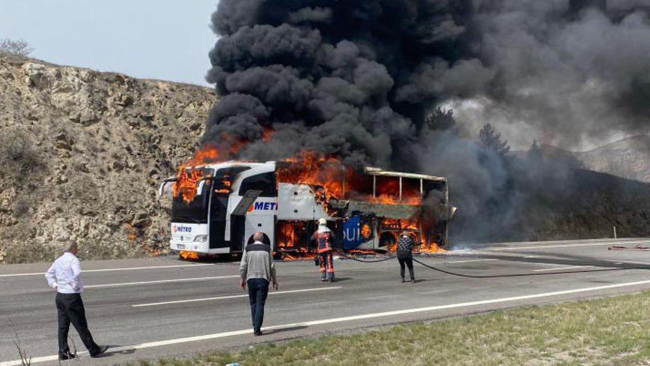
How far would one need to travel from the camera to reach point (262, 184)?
18281 millimetres

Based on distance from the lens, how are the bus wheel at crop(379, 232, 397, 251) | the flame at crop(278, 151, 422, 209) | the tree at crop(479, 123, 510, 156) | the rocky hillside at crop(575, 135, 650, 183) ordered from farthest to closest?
the rocky hillside at crop(575, 135, 650, 183), the tree at crop(479, 123, 510, 156), the bus wheel at crop(379, 232, 397, 251), the flame at crop(278, 151, 422, 209)

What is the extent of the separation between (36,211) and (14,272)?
6868 millimetres

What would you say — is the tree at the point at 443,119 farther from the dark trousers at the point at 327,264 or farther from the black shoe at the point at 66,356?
the black shoe at the point at 66,356

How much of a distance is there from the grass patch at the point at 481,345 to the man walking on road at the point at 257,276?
77 cm

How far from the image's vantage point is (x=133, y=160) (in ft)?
84.7

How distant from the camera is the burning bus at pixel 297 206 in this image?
17594mm

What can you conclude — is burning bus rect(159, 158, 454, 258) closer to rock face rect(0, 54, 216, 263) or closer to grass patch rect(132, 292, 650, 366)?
rock face rect(0, 54, 216, 263)

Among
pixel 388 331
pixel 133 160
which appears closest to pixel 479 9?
pixel 133 160

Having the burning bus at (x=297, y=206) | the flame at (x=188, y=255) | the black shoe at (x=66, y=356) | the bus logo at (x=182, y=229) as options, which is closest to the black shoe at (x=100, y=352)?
the black shoe at (x=66, y=356)

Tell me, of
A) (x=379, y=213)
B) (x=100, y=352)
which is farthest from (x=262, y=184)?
(x=100, y=352)

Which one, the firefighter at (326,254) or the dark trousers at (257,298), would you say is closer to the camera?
the dark trousers at (257,298)

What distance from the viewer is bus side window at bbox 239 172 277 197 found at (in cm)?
1794

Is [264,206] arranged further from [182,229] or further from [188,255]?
[188,255]

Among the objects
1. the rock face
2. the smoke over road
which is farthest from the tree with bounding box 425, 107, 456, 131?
the rock face
